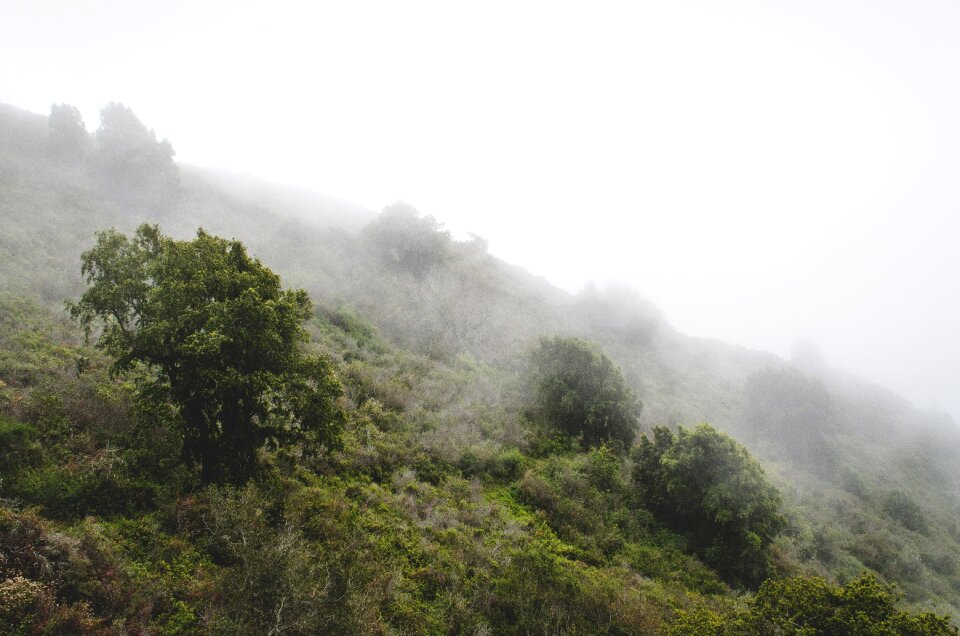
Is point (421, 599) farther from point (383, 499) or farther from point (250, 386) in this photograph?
point (250, 386)

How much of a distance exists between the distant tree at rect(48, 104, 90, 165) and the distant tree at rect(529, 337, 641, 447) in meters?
55.3

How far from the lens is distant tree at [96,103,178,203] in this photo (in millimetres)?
42625

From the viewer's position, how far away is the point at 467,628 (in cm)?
1116

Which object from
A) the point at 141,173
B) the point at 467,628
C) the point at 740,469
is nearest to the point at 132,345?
the point at 467,628

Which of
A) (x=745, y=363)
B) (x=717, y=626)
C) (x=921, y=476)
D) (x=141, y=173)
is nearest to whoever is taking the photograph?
(x=717, y=626)

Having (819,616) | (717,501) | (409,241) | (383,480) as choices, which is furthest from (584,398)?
(409,241)

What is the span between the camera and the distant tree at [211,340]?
456 inches

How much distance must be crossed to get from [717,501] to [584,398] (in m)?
9.97

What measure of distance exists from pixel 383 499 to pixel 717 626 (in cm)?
1103

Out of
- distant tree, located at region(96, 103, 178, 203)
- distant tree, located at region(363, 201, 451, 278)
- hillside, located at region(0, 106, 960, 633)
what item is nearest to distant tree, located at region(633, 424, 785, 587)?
hillside, located at region(0, 106, 960, 633)

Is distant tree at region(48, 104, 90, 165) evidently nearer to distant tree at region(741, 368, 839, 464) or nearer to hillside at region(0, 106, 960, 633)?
hillside at region(0, 106, 960, 633)

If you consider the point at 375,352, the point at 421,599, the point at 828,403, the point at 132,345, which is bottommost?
the point at 421,599

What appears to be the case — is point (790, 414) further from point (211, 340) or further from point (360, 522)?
point (211, 340)

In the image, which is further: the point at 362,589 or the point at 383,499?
the point at 383,499
